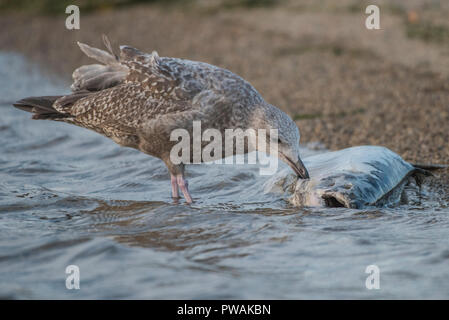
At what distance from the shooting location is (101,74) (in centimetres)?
702

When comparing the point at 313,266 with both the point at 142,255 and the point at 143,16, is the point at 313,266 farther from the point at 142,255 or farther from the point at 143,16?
the point at 143,16

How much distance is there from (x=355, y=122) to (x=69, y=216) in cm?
449

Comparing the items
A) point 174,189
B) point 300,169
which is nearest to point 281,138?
point 300,169

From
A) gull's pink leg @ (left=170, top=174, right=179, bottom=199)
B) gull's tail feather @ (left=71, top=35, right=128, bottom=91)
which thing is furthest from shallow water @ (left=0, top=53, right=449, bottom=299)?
gull's tail feather @ (left=71, top=35, right=128, bottom=91)

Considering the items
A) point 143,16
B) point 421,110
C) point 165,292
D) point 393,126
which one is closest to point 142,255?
point 165,292

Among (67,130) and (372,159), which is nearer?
(372,159)

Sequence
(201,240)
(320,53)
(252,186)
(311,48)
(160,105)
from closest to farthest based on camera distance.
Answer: (201,240) < (160,105) < (252,186) < (320,53) < (311,48)

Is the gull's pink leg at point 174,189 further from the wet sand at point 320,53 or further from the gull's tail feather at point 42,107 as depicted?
the wet sand at point 320,53

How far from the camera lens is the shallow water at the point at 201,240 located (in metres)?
4.71

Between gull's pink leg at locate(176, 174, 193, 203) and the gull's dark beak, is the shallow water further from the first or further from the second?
the gull's dark beak

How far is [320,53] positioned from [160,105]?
7.10 meters

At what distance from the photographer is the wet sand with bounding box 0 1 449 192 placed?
8914 millimetres

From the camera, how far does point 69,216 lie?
253 inches

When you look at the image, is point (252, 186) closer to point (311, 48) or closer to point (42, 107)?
point (42, 107)
